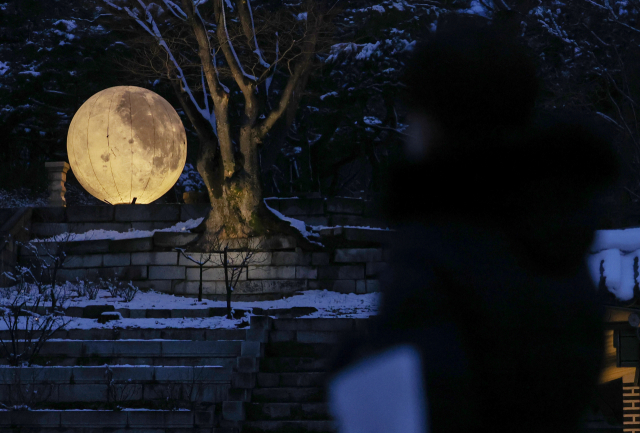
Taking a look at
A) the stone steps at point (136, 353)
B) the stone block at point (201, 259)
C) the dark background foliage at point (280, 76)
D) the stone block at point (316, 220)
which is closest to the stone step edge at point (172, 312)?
the stone steps at point (136, 353)

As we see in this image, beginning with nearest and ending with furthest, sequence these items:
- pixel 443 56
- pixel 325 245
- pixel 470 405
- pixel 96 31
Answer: pixel 470 405 → pixel 443 56 → pixel 325 245 → pixel 96 31

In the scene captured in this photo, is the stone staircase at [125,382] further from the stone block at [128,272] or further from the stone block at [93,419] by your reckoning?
the stone block at [128,272]

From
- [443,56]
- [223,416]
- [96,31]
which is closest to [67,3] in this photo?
[96,31]

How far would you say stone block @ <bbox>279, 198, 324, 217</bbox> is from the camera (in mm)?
16578

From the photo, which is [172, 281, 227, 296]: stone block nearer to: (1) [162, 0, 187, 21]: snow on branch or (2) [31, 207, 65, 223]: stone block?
(2) [31, 207, 65, 223]: stone block

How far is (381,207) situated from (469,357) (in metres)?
0.23

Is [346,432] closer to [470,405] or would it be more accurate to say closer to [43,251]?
[470,405]

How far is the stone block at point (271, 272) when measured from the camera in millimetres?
15234

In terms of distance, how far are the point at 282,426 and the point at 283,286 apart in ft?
24.3

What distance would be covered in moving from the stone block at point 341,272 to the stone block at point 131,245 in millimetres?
3503

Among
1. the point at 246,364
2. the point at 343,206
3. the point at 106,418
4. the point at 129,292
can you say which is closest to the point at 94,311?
Result: the point at 129,292

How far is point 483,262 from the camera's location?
95 centimetres

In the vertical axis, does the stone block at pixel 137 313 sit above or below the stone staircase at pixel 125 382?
above

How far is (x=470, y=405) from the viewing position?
92 centimetres
